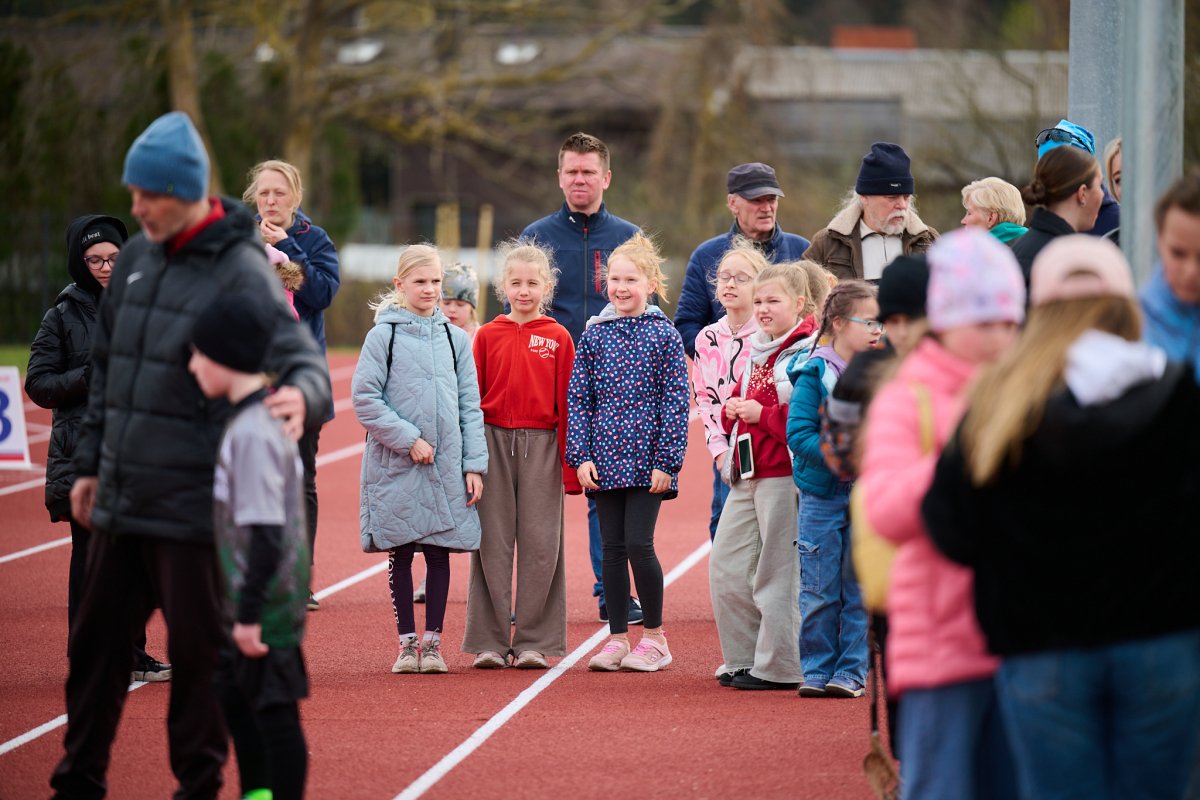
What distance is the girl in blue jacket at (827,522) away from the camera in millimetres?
5199

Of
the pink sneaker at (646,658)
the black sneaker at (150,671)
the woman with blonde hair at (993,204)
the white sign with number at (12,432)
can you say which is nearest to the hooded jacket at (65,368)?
the black sneaker at (150,671)

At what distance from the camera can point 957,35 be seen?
91.2 ft

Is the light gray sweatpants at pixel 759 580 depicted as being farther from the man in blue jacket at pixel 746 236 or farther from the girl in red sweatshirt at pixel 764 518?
the man in blue jacket at pixel 746 236

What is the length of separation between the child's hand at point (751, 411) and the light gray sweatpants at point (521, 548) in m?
1.13

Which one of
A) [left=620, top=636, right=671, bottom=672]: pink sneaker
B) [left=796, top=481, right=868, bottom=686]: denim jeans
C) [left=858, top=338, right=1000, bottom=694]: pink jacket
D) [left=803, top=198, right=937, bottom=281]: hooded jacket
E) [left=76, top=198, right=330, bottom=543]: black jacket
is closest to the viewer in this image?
[left=858, top=338, right=1000, bottom=694]: pink jacket

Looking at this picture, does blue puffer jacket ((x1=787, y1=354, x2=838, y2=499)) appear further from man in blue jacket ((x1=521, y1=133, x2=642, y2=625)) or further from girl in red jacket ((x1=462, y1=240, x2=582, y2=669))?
man in blue jacket ((x1=521, y1=133, x2=642, y2=625))

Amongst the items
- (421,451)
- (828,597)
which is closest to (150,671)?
(421,451)

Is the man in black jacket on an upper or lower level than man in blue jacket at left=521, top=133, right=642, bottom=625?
lower

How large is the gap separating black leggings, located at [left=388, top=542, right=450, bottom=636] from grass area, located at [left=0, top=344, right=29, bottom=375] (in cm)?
1535

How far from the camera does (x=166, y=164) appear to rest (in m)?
3.70

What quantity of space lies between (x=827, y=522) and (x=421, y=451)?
1.92 metres

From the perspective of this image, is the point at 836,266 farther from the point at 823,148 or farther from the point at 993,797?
the point at 823,148

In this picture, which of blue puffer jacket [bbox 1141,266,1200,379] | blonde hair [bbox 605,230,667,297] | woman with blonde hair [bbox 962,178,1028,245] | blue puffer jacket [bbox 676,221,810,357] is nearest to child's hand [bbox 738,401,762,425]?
blonde hair [bbox 605,230,667,297]

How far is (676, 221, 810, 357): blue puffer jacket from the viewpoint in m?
7.29
